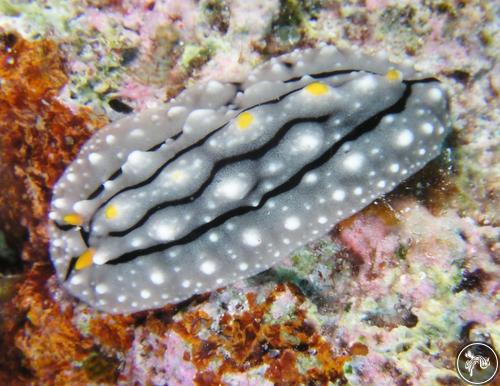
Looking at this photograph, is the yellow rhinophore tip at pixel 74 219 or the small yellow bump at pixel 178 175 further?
the yellow rhinophore tip at pixel 74 219

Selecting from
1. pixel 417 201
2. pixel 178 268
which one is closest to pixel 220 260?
pixel 178 268

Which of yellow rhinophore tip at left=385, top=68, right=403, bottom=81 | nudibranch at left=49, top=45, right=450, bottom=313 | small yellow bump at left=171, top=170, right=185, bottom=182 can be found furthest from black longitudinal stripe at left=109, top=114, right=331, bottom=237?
yellow rhinophore tip at left=385, top=68, right=403, bottom=81

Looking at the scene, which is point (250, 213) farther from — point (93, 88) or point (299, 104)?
point (93, 88)

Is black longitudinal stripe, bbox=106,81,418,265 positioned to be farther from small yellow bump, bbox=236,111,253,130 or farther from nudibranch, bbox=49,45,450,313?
small yellow bump, bbox=236,111,253,130

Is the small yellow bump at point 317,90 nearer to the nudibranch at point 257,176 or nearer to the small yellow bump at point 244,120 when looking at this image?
the nudibranch at point 257,176

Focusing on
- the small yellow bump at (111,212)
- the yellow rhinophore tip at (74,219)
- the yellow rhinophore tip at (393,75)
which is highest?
the yellow rhinophore tip at (393,75)

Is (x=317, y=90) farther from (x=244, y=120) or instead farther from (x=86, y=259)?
(x=86, y=259)

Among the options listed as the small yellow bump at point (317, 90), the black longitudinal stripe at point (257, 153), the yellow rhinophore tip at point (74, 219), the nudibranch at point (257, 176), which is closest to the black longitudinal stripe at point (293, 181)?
the nudibranch at point (257, 176)

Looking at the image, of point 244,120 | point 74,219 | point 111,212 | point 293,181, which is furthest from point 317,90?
point 74,219
